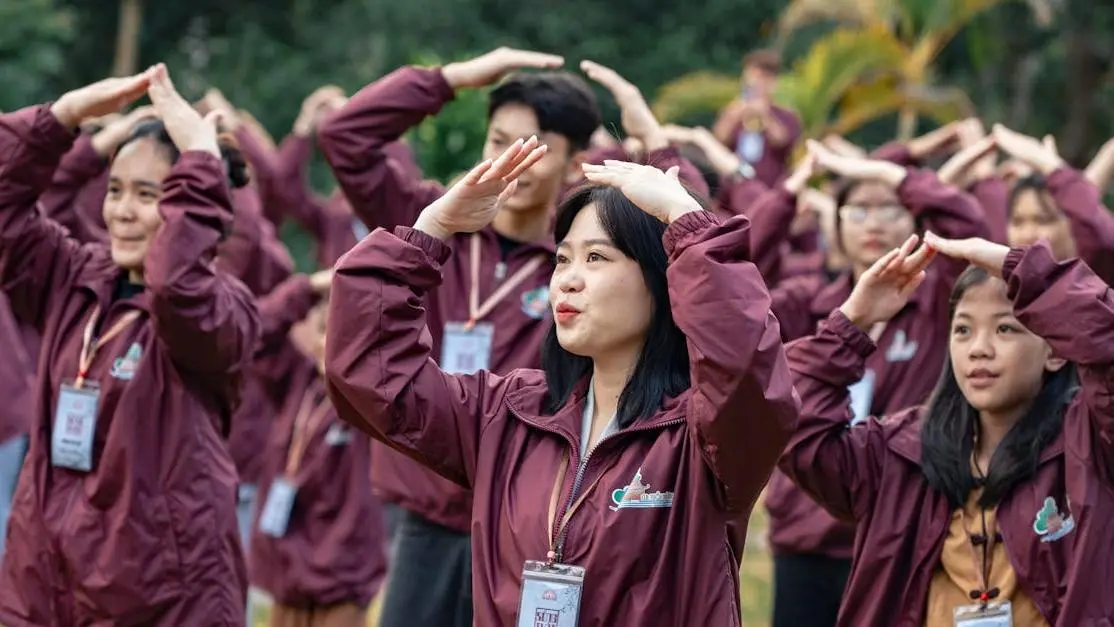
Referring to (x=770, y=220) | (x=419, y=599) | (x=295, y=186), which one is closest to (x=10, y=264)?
(x=419, y=599)

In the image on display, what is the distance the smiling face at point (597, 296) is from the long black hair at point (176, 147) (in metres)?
1.69

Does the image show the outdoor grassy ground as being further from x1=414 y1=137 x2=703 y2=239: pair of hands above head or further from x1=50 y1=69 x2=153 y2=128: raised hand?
x1=414 y1=137 x2=703 y2=239: pair of hands above head

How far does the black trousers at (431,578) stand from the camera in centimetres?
541

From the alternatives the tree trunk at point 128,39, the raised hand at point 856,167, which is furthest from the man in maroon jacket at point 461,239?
the tree trunk at point 128,39

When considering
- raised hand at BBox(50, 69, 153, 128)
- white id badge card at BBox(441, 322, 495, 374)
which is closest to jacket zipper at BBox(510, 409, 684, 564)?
white id badge card at BBox(441, 322, 495, 374)

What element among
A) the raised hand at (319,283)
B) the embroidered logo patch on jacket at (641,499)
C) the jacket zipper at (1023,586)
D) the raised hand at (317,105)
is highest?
the raised hand at (317,105)

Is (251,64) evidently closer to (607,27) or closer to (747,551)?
(607,27)

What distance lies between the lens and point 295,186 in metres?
10.1

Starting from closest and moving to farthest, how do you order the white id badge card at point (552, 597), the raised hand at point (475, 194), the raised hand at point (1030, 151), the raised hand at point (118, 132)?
the white id badge card at point (552, 597)
the raised hand at point (475, 194)
the raised hand at point (118, 132)
the raised hand at point (1030, 151)

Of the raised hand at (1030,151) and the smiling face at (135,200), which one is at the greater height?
the raised hand at (1030,151)

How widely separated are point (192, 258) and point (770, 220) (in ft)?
8.36

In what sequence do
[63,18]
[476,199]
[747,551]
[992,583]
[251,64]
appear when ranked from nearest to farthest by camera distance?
1. [476,199]
2. [992,583]
3. [747,551]
4. [63,18]
5. [251,64]

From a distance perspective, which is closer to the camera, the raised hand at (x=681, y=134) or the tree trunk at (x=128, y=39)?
the raised hand at (x=681, y=134)

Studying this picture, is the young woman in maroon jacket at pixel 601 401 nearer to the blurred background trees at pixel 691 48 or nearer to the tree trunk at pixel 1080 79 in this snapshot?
the blurred background trees at pixel 691 48
